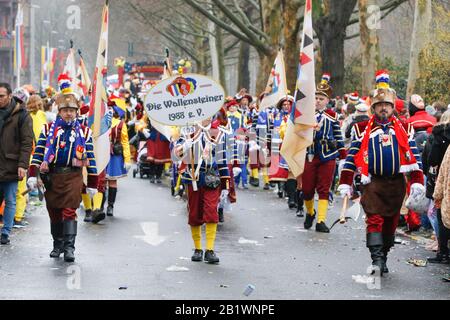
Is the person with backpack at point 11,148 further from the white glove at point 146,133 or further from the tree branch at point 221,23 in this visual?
the tree branch at point 221,23

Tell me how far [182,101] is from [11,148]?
2318mm

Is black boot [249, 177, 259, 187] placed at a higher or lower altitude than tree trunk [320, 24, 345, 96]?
lower

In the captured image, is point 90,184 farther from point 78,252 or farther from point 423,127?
point 423,127

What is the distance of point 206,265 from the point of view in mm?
11688

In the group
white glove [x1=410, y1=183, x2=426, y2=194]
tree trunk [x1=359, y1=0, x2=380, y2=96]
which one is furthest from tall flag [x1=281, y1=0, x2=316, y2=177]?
tree trunk [x1=359, y1=0, x2=380, y2=96]

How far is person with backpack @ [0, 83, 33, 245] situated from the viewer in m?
13.1

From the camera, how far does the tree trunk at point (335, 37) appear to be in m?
29.5

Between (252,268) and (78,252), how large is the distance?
220 centimetres

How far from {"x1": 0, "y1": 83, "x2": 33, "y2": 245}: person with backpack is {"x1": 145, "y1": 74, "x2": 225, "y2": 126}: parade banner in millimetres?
1792

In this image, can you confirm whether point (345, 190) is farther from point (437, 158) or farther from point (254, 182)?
point (254, 182)

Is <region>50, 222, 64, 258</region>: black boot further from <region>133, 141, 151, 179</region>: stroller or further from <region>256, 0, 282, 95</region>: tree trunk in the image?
<region>256, 0, 282, 95</region>: tree trunk

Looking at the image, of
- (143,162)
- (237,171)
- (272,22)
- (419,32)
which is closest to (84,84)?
(143,162)
